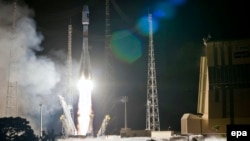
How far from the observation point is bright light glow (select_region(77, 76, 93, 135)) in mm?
104500

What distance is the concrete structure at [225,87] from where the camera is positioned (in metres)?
74.1

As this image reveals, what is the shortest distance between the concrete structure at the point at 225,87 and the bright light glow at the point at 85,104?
34.7 m

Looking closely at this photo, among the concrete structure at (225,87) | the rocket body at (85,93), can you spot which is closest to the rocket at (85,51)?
the rocket body at (85,93)

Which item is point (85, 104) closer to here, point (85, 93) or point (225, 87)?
point (85, 93)

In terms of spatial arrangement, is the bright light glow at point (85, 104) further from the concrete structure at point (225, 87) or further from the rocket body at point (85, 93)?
the concrete structure at point (225, 87)

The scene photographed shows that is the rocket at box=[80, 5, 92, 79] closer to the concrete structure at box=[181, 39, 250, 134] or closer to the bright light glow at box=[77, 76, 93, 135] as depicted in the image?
the bright light glow at box=[77, 76, 93, 135]

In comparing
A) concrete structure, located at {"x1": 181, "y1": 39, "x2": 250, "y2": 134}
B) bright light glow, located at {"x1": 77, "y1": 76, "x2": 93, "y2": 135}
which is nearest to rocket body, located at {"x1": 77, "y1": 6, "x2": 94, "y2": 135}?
bright light glow, located at {"x1": 77, "y1": 76, "x2": 93, "y2": 135}

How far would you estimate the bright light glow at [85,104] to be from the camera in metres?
104

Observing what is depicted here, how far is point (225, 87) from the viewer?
75500 millimetres

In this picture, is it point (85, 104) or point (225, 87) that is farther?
point (85, 104)

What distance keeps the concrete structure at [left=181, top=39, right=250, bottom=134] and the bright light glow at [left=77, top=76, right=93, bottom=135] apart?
34.7 metres

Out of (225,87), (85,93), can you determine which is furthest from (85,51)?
(225,87)

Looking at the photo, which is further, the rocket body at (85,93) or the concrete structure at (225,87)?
the rocket body at (85,93)

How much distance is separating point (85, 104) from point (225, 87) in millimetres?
42557
